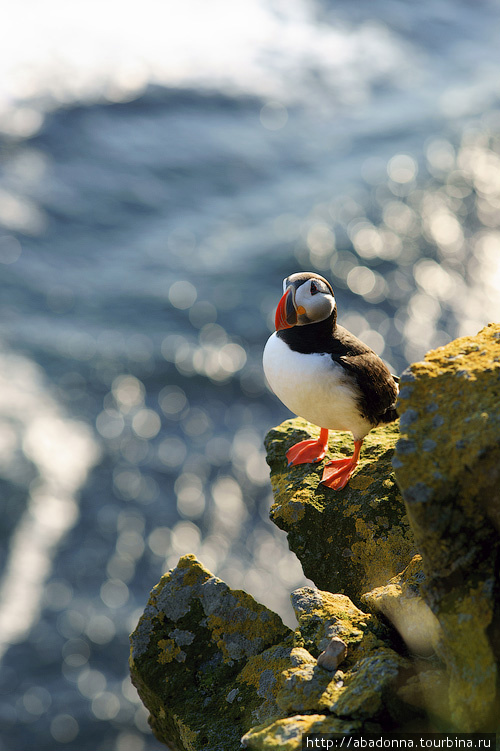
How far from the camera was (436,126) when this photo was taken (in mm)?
29469

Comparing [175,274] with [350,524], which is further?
[175,274]

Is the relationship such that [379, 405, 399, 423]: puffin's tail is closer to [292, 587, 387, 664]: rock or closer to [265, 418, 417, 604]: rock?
[265, 418, 417, 604]: rock

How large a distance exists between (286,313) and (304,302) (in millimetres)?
202

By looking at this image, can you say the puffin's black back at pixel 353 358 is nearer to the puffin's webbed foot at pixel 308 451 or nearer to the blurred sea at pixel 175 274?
the puffin's webbed foot at pixel 308 451

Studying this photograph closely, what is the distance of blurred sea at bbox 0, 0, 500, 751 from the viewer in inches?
597

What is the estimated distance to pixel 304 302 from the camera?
19.5 ft

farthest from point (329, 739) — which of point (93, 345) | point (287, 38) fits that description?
point (287, 38)

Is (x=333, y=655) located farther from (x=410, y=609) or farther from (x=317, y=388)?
(x=317, y=388)

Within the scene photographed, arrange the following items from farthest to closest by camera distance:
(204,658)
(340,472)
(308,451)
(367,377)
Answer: (308,451), (340,472), (367,377), (204,658)

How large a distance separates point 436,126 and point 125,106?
1429 centimetres

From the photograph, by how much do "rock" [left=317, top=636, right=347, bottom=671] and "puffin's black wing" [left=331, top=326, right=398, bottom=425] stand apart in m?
2.37

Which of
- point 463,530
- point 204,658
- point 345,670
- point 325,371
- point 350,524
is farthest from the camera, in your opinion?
point 325,371

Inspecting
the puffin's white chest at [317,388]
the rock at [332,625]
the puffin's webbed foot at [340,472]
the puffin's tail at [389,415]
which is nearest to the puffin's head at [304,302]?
the puffin's white chest at [317,388]

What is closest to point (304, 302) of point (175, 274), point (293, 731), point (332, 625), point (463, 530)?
point (332, 625)
